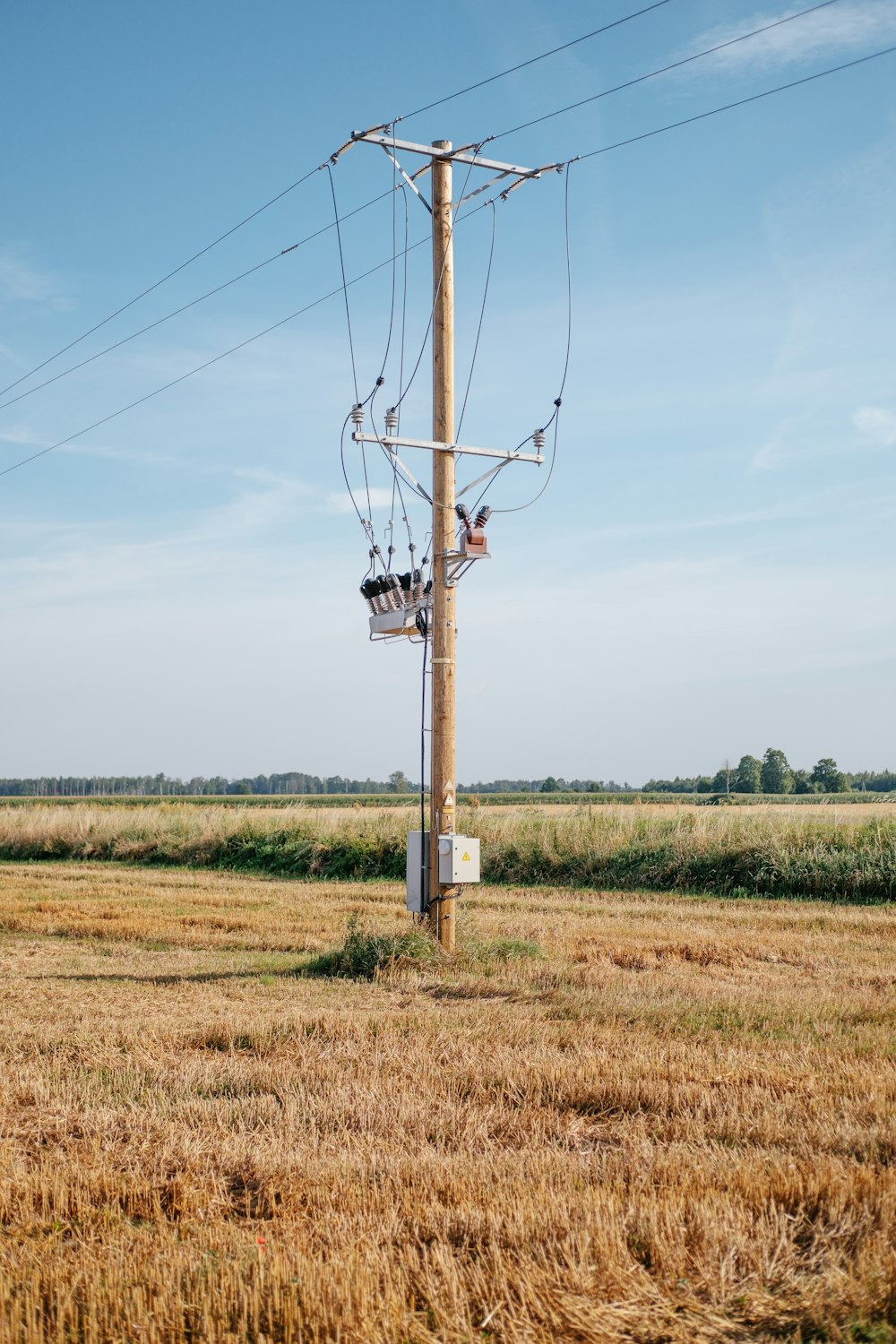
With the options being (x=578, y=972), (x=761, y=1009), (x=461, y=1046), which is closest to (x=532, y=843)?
(x=578, y=972)

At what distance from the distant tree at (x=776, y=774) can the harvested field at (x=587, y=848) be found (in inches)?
3436

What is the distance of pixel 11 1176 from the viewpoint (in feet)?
18.8

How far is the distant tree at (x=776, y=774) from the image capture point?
373 ft

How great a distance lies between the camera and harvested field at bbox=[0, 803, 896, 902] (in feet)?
68.8

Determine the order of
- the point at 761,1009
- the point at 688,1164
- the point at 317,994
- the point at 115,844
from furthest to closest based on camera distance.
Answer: the point at 115,844 → the point at 317,994 → the point at 761,1009 → the point at 688,1164

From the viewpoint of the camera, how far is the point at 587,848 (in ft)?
78.2

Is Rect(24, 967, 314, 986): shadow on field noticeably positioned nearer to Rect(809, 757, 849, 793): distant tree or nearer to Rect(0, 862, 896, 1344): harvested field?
Rect(0, 862, 896, 1344): harvested field

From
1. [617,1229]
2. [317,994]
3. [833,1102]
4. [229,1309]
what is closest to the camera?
[229,1309]

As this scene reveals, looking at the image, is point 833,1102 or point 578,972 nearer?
point 833,1102

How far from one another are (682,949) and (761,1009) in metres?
4.09

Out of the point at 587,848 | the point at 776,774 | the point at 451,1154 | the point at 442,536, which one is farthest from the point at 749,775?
the point at 451,1154

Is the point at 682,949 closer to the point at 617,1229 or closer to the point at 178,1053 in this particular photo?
the point at 178,1053

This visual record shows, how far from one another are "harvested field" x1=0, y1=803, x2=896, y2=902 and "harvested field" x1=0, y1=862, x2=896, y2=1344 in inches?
336

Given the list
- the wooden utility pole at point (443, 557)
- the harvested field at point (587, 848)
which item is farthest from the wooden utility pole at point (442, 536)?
the harvested field at point (587, 848)
